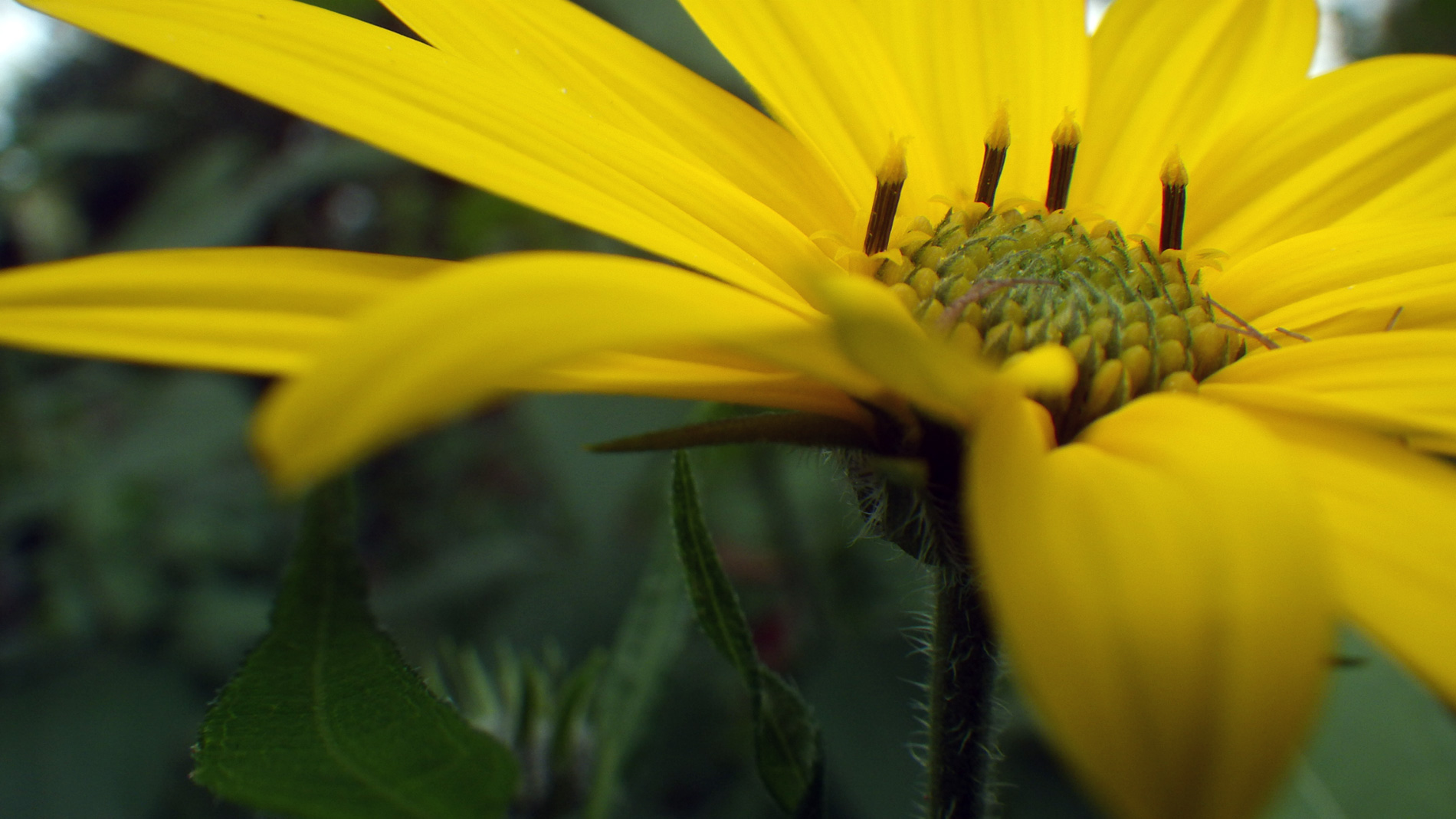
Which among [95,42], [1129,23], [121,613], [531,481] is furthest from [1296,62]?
[95,42]

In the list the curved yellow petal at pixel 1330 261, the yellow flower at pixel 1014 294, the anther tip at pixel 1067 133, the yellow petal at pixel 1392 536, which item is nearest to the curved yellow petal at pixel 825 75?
the yellow flower at pixel 1014 294

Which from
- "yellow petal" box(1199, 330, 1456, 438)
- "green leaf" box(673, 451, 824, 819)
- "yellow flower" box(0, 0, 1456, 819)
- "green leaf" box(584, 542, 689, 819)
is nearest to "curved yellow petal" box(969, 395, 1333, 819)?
"yellow flower" box(0, 0, 1456, 819)

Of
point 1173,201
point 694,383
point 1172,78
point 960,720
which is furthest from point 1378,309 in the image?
point 694,383

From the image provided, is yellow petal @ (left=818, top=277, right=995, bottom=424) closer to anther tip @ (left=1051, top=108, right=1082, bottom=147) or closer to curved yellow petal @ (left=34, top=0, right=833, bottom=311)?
curved yellow petal @ (left=34, top=0, right=833, bottom=311)

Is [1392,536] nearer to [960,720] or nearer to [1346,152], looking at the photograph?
[960,720]

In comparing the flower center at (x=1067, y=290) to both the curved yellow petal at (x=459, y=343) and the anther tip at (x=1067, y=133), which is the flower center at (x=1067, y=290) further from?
the curved yellow petal at (x=459, y=343)

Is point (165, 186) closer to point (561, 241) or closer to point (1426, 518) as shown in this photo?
point (561, 241)
